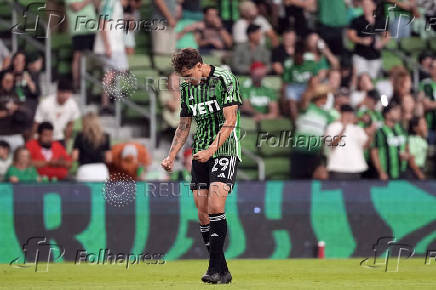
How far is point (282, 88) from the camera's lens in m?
16.4

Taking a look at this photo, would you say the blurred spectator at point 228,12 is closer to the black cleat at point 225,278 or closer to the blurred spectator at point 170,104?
the blurred spectator at point 170,104

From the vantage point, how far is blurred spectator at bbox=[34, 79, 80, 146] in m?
15.1

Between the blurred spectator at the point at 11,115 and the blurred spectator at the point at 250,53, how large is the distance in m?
3.72

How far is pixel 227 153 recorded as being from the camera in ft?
33.9

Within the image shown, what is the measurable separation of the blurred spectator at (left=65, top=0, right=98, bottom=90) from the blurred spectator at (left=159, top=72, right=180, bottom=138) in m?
1.43

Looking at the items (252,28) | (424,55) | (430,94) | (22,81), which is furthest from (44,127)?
(424,55)

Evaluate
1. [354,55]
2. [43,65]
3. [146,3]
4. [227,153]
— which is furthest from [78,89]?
[227,153]

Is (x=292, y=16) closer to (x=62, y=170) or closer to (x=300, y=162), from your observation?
(x=300, y=162)

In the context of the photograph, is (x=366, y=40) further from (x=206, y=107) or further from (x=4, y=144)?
(x=206, y=107)

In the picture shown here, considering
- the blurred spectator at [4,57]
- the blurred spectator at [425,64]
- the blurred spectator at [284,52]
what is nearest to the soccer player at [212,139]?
the blurred spectator at [4,57]

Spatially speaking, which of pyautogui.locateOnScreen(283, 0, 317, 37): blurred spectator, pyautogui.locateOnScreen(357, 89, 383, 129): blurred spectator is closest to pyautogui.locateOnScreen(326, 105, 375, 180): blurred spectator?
pyautogui.locateOnScreen(357, 89, 383, 129): blurred spectator

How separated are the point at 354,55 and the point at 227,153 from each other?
756 cm

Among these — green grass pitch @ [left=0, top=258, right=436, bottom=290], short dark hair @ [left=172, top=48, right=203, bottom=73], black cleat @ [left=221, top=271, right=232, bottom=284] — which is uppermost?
short dark hair @ [left=172, top=48, right=203, bottom=73]

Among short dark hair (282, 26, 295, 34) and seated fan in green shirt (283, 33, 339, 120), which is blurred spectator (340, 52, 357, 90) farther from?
short dark hair (282, 26, 295, 34)
